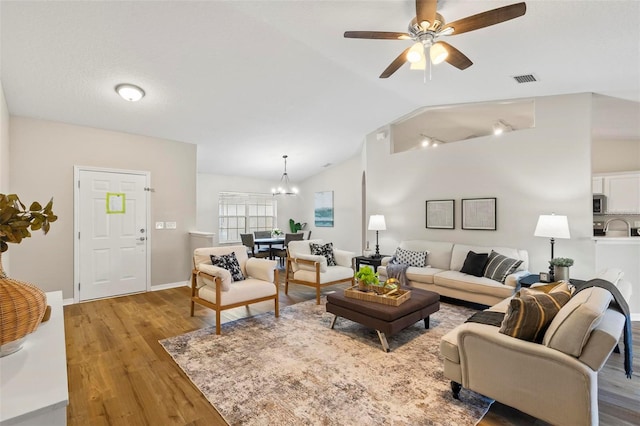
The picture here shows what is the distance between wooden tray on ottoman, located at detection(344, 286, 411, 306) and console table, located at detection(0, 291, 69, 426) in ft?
8.42

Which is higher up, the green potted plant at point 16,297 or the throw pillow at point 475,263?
the green potted plant at point 16,297

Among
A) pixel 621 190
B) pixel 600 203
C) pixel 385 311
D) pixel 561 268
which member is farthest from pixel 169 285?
pixel 621 190

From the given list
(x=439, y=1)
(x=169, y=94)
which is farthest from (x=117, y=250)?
(x=439, y=1)

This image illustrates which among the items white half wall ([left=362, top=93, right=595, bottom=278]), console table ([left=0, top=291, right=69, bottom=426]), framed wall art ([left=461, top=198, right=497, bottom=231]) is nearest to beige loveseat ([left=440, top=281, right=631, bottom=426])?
console table ([left=0, top=291, right=69, bottom=426])

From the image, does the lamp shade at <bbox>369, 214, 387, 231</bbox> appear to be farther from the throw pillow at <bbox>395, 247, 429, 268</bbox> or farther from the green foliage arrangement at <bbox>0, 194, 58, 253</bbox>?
the green foliage arrangement at <bbox>0, 194, 58, 253</bbox>

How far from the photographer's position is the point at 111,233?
464 centimetres

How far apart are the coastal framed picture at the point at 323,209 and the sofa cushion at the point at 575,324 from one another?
6970 millimetres

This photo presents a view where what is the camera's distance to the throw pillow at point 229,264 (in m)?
3.76

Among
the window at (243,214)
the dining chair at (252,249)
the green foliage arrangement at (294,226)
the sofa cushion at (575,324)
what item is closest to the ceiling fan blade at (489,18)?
the sofa cushion at (575,324)

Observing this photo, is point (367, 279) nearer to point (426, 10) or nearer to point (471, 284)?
point (471, 284)

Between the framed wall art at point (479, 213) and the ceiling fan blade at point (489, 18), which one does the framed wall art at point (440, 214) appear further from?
the ceiling fan blade at point (489, 18)

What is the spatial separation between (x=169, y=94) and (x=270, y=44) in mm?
1584

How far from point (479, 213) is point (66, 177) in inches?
250

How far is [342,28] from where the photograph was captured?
299 centimetres
